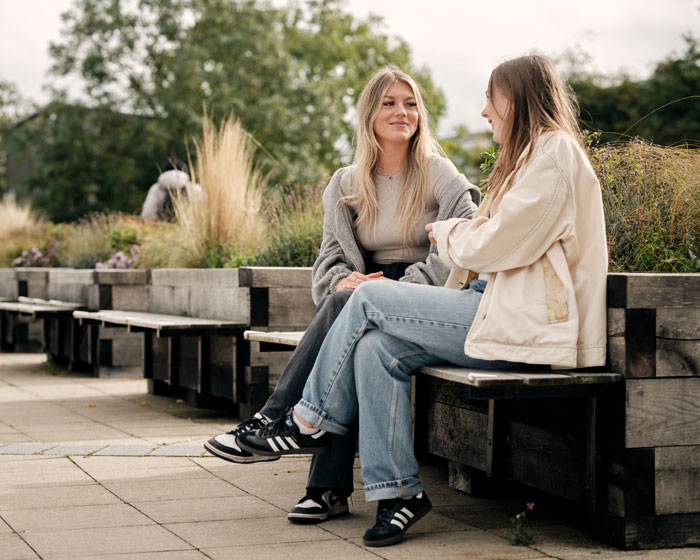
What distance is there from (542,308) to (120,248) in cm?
761

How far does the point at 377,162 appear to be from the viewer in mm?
4344

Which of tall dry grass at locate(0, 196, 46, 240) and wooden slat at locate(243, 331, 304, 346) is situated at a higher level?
tall dry grass at locate(0, 196, 46, 240)

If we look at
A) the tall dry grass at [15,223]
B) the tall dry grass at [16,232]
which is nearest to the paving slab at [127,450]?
the tall dry grass at [16,232]

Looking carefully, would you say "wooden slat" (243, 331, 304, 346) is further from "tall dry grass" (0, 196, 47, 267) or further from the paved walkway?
"tall dry grass" (0, 196, 47, 267)

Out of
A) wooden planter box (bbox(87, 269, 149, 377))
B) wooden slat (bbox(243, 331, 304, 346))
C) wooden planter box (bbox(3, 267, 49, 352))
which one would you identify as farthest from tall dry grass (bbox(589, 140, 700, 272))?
wooden planter box (bbox(3, 267, 49, 352))

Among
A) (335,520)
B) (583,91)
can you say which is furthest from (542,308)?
(583,91)

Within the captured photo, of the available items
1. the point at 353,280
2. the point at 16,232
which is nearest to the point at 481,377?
the point at 353,280

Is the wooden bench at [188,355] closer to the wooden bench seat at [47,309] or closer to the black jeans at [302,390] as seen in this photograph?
the wooden bench seat at [47,309]

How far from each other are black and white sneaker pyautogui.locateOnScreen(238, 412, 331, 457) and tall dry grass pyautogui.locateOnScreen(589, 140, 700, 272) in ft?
4.53

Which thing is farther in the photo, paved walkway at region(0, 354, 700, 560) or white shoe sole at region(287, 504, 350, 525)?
white shoe sole at region(287, 504, 350, 525)

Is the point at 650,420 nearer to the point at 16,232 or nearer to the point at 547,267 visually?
the point at 547,267

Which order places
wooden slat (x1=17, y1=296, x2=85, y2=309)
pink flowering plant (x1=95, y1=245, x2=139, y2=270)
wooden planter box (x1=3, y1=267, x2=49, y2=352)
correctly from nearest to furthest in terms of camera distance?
wooden slat (x1=17, y1=296, x2=85, y2=309) < pink flowering plant (x1=95, y1=245, x2=139, y2=270) < wooden planter box (x1=3, y1=267, x2=49, y2=352)

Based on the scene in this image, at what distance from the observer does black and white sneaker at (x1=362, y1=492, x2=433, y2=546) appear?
3.18 meters

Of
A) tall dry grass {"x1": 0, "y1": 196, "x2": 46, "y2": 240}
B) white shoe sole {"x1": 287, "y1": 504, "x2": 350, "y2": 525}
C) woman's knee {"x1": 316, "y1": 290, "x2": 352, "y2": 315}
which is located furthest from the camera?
tall dry grass {"x1": 0, "y1": 196, "x2": 46, "y2": 240}
